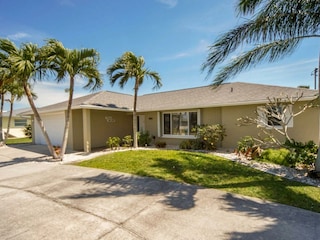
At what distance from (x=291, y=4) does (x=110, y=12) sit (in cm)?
767

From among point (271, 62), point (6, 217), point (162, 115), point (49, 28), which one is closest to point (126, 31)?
point (49, 28)

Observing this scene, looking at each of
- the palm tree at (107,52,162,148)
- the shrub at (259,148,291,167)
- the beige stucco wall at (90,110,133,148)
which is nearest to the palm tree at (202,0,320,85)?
the shrub at (259,148,291,167)

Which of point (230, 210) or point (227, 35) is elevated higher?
point (227, 35)

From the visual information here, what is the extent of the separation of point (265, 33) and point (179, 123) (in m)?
8.81

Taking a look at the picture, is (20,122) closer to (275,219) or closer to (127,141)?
(127,141)

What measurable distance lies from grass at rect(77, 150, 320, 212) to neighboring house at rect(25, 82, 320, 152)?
394 cm

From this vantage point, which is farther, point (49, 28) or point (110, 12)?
point (49, 28)

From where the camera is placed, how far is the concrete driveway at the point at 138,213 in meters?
3.62

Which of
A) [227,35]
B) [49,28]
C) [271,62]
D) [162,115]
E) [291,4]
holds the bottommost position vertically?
[162,115]

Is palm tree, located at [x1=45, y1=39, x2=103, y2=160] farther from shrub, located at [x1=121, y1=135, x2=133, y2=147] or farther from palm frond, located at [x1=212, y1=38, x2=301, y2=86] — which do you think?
palm frond, located at [x1=212, y1=38, x2=301, y2=86]

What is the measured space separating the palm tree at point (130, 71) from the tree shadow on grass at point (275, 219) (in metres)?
9.20

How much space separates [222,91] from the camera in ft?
49.1

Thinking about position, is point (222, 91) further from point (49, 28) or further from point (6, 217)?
point (6, 217)

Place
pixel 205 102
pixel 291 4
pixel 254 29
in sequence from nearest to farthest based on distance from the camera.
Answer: pixel 291 4
pixel 254 29
pixel 205 102
